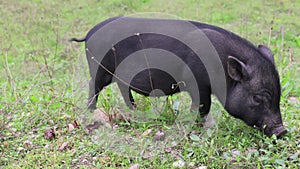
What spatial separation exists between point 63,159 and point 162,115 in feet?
3.49

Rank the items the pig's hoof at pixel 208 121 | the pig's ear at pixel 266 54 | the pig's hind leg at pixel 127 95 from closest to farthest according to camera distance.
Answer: the pig's ear at pixel 266 54 → the pig's hoof at pixel 208 121 → the pig's hind leg at pixel 127 95

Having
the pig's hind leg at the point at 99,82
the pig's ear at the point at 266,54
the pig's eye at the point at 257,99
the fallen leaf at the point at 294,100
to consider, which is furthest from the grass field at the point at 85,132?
the pig's ear at the point at 266,54

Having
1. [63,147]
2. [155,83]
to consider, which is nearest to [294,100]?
[155,83]

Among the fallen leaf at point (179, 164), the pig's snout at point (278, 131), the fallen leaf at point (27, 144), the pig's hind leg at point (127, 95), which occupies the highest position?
the pig's snout at point (278, 131)

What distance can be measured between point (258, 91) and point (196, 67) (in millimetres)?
579

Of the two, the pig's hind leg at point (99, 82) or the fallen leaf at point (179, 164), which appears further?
the pig's hind leg at point (99, 82)

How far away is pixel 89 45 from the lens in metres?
4.04

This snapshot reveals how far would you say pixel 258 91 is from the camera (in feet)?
11.0

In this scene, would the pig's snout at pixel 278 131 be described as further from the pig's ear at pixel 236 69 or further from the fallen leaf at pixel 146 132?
the fallen leaf at pixel 146 132

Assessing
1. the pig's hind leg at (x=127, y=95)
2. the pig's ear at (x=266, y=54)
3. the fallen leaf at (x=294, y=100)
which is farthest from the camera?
the fallen leaf at (x=294, y=100)

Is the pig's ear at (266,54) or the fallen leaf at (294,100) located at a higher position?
the pig's ear at (266,54)

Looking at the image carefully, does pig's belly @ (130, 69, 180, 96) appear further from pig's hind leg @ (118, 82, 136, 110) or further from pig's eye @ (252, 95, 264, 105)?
pig's eye @ (252, 95, 264, 105)

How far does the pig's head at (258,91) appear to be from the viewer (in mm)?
3316

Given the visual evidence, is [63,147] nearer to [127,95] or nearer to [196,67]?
[127,95]
